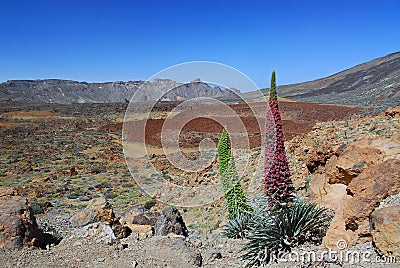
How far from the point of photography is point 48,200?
13.2 metres

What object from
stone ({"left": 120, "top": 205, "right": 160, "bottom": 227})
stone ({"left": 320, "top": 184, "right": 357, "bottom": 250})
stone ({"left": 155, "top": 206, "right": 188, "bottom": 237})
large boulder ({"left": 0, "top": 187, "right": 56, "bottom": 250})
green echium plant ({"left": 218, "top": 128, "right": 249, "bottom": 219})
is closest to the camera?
stone ({"left": 320, "top": 184, "right": 357, "bottom": 250})

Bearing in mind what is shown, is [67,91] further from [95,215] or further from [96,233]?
[96,233]

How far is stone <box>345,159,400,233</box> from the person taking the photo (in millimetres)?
4047

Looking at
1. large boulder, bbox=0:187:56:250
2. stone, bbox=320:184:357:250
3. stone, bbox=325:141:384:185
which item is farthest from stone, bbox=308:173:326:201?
large boulder, bbox=0:187:56:250

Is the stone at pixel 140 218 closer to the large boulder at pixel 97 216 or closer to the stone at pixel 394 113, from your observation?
the large boulder at pixel 97 216

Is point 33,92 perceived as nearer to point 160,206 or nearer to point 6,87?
point 6,87

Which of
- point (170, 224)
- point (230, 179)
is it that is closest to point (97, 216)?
point (170, 224)

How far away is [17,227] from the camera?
533 cm

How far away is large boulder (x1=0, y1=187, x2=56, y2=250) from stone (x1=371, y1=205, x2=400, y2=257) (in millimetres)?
5073

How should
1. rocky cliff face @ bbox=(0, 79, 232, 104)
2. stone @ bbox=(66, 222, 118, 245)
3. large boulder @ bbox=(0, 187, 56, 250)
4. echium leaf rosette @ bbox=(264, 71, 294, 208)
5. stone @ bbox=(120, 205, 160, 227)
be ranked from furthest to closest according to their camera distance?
rocky cliff face @ bbox=(0, 79, 232, 104), stone @ bbox=(120, 205, 160, 227), stone @ bbox=(66, 222, 118, 245), large boulder @ bbox=(0, 187, 56, 250), echium leaf rosette @ bbox=(264, 71, 294, 208)

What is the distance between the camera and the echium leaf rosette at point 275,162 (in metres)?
3.91

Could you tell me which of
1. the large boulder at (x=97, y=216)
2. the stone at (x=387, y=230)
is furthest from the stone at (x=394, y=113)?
the large boulder at (x=97, y=216)

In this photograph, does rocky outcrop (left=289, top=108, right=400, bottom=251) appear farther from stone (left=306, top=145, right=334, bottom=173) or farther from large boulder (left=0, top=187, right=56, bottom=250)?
large boulder (left=0, top=187, right=56, bottom=250)

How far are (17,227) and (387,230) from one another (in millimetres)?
5293
